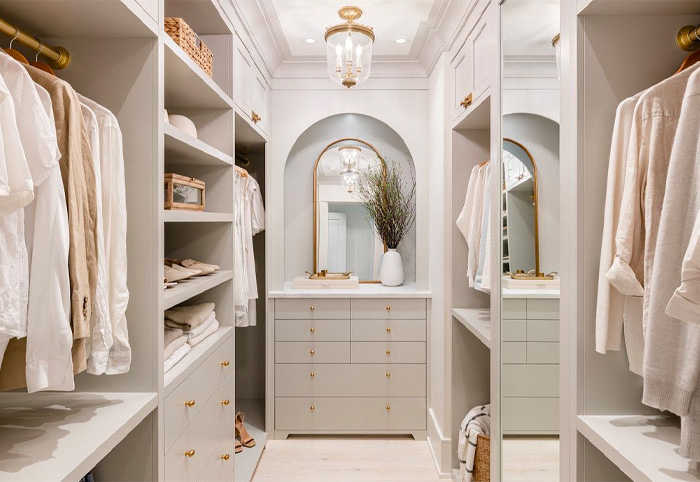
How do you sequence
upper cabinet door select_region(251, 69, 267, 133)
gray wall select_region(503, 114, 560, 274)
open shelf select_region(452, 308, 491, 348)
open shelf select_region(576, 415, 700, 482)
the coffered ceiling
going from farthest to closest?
upper cabinet door select_region(251, 69, 267, 133)
the coffered ceiling
open shelf select_region(452, 308, 491, 348)
gray wall select_region(503, 114, 560, 274)
open shelf select_region(576, 415, 700, 482)

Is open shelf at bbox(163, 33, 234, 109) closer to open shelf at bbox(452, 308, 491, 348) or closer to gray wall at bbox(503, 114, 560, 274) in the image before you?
gray wall at bbox(503, 114, 560, 274)

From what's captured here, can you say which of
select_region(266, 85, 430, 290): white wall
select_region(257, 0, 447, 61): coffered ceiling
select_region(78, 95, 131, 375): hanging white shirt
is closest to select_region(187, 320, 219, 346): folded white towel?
select_region(78, 95, 131, 375): hanging white shirt

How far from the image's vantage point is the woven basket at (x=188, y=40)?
169cm

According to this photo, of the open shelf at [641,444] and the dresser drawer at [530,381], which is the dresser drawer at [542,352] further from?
the open shelf at [641,444]

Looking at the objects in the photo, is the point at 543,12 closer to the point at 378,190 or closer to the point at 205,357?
the point at 205,357

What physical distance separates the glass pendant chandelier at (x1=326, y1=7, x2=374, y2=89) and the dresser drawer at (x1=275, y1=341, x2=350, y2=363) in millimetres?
1763

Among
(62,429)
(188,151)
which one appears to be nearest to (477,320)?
(188,151)

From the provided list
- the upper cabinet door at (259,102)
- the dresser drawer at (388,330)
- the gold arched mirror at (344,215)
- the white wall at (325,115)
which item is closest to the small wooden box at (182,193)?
the upper cabinet door at (259,102)

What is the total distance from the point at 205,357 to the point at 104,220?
2.92ft

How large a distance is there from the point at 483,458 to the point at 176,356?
1635 millimetres

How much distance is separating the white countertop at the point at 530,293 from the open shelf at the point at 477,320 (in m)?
0.32

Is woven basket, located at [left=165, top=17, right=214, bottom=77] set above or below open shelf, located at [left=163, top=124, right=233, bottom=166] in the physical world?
above

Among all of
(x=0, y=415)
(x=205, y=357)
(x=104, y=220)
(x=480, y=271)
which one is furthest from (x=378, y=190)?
(x=0, y=415)

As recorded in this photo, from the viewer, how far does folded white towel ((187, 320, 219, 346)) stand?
76.6 inches
